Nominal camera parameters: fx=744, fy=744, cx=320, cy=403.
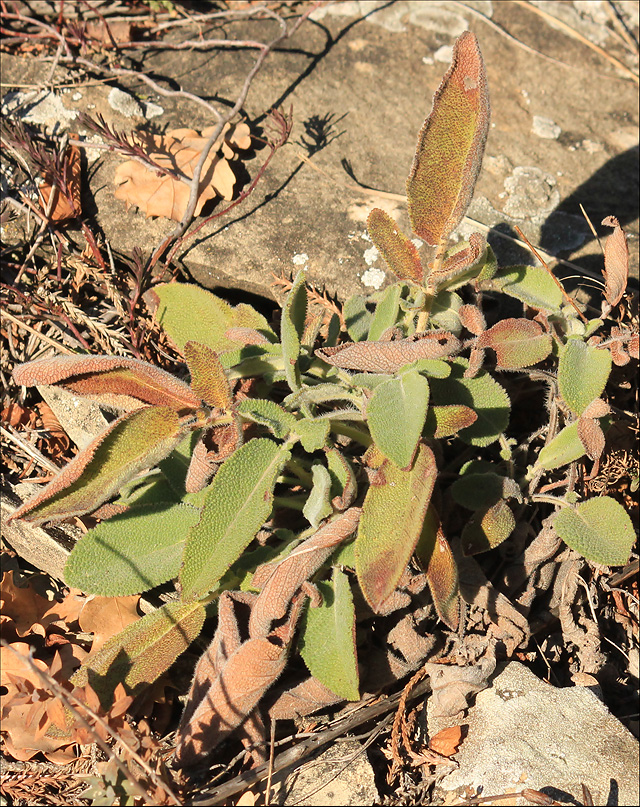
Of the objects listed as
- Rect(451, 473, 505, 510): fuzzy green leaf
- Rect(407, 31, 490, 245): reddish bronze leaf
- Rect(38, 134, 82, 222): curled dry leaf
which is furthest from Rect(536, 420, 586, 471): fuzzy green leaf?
Rect(38, 134, 82, 222): curled dry leaf

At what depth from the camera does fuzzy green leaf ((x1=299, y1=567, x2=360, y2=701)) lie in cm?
145

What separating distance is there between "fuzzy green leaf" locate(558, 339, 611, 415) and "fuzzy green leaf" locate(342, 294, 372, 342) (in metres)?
0.49

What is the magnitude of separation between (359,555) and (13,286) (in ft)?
4.44

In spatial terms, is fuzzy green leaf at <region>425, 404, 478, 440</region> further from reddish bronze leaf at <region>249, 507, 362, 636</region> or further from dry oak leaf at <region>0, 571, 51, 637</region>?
dry oak leaf at <region>0, 571, 51, 637</region>

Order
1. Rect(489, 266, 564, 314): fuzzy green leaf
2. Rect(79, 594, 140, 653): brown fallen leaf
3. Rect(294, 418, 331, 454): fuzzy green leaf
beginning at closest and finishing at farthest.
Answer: Rect(294, 418, 331, 454): fuzzy green leaf → Rect(79, 594, 140, 653): brown fallen leaf → Rect(489, 266, 564, 314): fuzzy green leaf

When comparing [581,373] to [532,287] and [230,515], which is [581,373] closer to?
[532,287]

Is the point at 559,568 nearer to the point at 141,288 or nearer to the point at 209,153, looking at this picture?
the point at 141,288

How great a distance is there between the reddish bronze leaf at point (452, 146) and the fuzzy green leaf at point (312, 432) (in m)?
0.49

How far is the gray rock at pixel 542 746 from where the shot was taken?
137 cm

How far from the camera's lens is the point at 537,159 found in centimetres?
242

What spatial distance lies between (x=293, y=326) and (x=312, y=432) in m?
0.21

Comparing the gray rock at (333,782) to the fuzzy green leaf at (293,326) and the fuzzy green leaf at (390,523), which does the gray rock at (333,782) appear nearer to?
the fuzzy green leaf at (390,523)

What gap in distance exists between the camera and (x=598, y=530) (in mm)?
1613

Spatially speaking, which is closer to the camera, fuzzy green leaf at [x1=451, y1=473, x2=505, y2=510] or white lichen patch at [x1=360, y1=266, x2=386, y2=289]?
fuzzy green leaf at [x1=451, y1=473, x2=505, y2=510]
